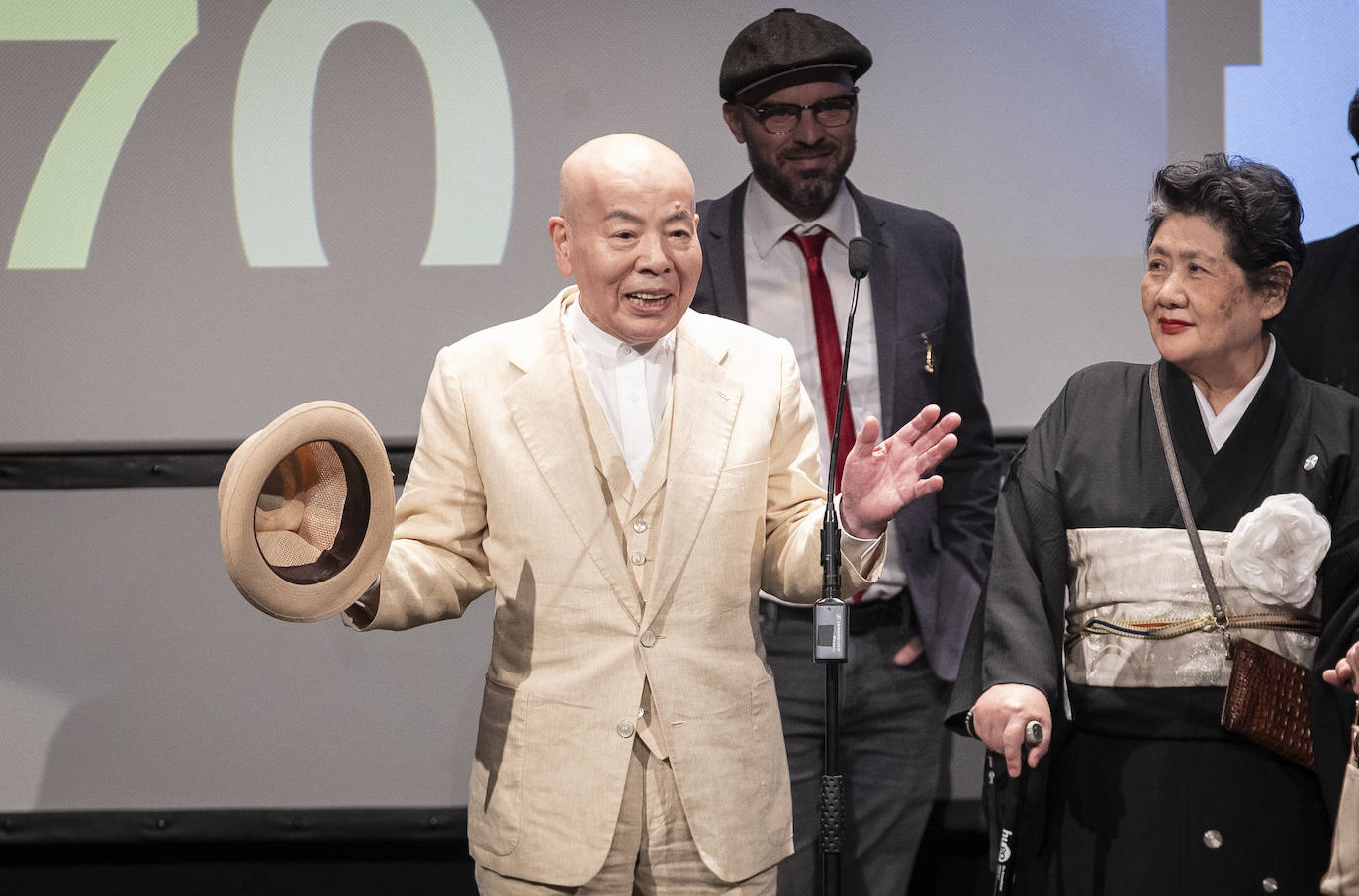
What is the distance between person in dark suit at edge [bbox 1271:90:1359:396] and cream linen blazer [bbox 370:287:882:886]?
1.48 metres

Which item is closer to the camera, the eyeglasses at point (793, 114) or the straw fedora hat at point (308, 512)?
the straw fedora hat at point (308, 512)

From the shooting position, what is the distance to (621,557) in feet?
6.12

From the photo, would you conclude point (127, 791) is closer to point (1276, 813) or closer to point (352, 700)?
point (352, 700)

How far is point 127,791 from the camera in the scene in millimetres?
3189

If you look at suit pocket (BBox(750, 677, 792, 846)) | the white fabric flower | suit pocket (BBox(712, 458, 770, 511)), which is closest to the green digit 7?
suit pocket (BBox(712, 458, 770, 511))

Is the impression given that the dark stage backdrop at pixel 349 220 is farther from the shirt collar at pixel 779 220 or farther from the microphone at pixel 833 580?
the microphone at pixel 833 580

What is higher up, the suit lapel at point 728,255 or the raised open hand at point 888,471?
the suit lapel at point 728,255

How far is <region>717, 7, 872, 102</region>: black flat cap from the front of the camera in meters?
2.66

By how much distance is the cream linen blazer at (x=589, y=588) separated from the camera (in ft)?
5.97

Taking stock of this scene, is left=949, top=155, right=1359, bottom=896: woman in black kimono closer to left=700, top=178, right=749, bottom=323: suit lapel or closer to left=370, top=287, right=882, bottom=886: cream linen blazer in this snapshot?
left=370, top=287, right=882, bottom=886: cream linen blazer

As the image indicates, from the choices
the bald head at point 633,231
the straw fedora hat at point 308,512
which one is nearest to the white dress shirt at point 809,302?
the bald head at point 633,231

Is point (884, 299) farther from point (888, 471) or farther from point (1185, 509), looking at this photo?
point (888, 471)

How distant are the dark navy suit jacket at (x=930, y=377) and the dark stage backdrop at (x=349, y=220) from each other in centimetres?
47

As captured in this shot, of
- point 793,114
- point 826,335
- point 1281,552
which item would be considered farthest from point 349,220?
point 1281,552
